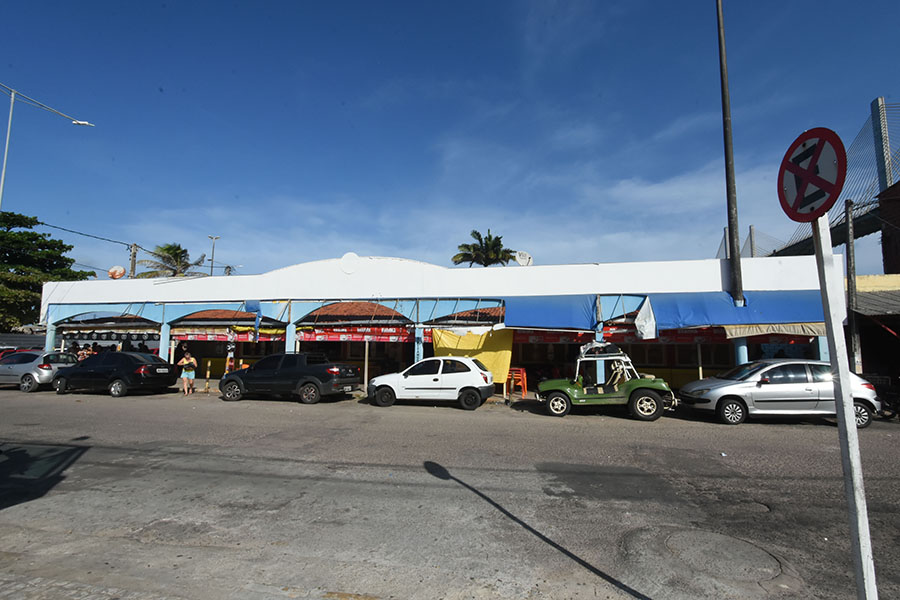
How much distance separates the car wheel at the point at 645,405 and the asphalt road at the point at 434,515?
216 centimetres

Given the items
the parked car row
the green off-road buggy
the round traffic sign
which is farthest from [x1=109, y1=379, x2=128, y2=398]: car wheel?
the round traffic sign

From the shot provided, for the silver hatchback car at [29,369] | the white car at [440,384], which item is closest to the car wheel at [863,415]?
the white car at [440,384]

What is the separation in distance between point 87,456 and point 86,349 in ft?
67.9

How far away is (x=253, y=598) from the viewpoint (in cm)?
346

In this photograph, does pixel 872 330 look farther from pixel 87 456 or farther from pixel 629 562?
pixel 87 456

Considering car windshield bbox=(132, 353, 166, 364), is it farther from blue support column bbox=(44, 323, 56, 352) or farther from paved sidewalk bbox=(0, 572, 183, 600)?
paved sidewalk bbox=(0, 572, 183, 600)

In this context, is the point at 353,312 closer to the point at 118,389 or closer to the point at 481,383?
the point at 481,383

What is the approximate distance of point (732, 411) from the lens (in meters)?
11.2

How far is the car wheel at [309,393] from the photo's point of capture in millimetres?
15141

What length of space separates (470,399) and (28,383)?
17.0 m

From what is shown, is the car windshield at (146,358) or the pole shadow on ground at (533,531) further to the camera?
the car windshield at (146,358)

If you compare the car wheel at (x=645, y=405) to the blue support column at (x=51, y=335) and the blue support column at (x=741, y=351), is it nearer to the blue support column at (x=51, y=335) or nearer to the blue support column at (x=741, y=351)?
the blue support column at (x=741, y=351)

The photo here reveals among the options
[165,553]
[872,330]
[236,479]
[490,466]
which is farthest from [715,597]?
[872,330]

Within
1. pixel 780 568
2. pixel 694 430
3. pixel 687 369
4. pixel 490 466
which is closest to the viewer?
pixel 780 568
